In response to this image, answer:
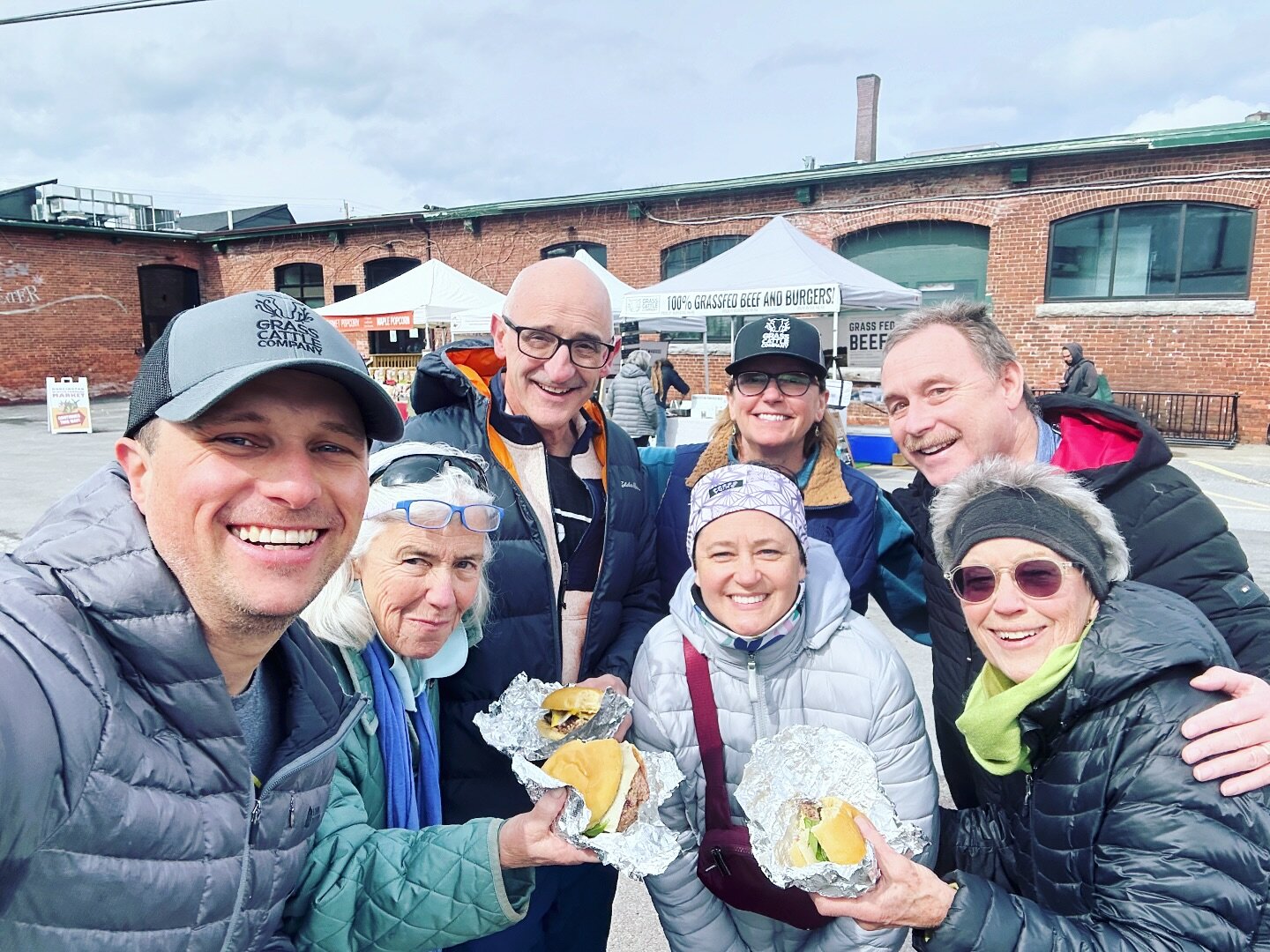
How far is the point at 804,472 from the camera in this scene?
2.69 metres

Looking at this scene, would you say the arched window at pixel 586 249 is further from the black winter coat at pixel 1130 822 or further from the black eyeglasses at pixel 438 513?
the black winter coat at pixel 1130 822

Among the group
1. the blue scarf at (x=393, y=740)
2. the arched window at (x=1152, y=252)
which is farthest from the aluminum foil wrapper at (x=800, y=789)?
the arched window at (x=1152, y=252)

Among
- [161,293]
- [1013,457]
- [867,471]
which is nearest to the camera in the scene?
[1013,457]

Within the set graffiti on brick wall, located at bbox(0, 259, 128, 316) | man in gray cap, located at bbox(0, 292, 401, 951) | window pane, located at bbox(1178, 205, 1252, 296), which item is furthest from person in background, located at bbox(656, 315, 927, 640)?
graffiti on brick wall, located at bbox(0, 259, 128, 316)

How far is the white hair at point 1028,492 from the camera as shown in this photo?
62.7 inches

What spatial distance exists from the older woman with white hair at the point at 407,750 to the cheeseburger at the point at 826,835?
43 cm

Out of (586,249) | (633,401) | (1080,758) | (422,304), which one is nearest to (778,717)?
(1080,758)

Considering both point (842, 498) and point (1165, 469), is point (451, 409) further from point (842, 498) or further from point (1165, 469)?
point (1165, 469)

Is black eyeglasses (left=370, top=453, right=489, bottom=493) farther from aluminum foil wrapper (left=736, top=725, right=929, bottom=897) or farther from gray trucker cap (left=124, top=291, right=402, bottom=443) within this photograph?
aluminum foil wrapper (left=736, top=725, right=929, bottom=897)

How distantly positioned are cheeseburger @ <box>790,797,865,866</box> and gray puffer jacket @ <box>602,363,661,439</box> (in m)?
8.87

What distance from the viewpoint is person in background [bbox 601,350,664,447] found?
34.3ft

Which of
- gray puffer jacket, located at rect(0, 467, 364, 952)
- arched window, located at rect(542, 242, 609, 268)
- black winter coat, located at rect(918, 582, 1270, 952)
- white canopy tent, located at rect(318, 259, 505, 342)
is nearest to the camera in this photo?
gray puffer jacket, located at rect(0, 467, 364, 952)

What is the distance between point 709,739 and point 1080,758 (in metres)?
0.84

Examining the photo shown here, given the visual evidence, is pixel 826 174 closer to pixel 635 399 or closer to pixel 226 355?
pixel 635 399
